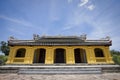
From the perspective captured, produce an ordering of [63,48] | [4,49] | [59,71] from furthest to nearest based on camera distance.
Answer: [4,49], [63,48], [59,71]

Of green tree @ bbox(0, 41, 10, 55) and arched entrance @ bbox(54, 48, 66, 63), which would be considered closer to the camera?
arched entrance @ bbox(54, 48, 66, 63)

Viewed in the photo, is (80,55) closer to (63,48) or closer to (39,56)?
(63,48)

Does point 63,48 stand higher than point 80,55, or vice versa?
point 63,48

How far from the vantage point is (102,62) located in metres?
15.8

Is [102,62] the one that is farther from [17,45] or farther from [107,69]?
[17,45]

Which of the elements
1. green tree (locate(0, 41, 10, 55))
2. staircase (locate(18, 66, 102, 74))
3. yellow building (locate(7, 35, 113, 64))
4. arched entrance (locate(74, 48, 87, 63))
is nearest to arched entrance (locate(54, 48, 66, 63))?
yellow building (locate(7, 35, 113, 64))

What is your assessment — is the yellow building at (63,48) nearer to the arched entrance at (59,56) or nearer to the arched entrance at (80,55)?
the arched entrance at (80,55)

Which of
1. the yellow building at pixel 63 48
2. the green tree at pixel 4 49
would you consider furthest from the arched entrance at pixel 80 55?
the green tree at pixel 4 49

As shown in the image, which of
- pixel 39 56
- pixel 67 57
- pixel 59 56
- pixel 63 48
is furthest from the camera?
pixel 39 56

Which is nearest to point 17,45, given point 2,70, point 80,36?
point 2,70

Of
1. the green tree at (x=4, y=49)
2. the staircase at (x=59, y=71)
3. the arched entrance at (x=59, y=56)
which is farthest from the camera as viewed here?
the green tree at (x=4, y=49)

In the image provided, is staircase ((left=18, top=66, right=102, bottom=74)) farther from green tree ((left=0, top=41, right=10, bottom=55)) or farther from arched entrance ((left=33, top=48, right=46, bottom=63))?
green tree ((left=0, top=41, right=10, bottom=55))

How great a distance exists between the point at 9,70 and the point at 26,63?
3.90 meters

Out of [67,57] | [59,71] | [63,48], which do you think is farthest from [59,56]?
[59,71]
